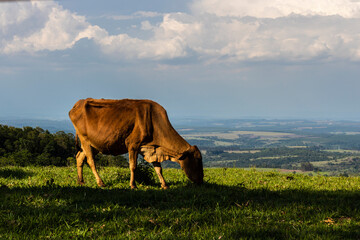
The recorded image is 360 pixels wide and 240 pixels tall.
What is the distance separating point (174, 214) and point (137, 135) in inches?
135

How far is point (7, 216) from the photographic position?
252 inches

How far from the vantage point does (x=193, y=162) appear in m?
10.4

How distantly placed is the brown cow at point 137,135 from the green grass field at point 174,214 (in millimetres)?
1154

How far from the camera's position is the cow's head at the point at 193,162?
1029cm

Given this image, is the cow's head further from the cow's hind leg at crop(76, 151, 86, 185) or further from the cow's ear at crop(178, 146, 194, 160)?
the cow's hind leg at crop(76, 151, 86, 185)

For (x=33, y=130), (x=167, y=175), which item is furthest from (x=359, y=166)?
(x=167, y=175)

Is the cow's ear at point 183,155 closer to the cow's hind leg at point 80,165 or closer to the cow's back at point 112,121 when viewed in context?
the cow's back at point 112,121

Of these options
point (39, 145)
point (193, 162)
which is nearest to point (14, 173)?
point (193, 162)

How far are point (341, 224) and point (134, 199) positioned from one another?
14.2 feet

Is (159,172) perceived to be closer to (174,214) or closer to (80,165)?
(80,165)

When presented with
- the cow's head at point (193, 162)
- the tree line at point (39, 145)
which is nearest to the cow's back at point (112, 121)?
the cow's head at point (193, 162)

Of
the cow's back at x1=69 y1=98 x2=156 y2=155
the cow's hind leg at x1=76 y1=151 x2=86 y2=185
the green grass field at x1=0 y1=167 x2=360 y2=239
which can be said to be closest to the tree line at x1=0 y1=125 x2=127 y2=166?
the cow's hind leg at x1=76 y1=151 x2=86 y2=185

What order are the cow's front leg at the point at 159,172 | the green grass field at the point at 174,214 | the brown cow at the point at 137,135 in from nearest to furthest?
the green grass field at the point at 174,214 < the brown cow at the point at 137,135 < the cow's front leg at the point at 159,172

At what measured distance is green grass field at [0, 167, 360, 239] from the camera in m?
6.14
